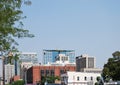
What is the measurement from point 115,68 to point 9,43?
8873cm

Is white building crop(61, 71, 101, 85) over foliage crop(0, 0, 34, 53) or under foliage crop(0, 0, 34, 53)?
under

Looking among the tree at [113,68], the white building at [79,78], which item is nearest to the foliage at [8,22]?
the tree at [113,68]

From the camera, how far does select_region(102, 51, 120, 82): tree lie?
4136 inches

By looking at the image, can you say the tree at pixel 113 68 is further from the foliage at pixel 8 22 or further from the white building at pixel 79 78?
the foliage at pixel 8 22

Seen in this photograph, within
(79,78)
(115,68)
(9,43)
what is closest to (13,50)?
(9,43)

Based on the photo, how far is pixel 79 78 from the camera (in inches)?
5935

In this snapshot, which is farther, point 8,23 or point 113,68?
point 113,68

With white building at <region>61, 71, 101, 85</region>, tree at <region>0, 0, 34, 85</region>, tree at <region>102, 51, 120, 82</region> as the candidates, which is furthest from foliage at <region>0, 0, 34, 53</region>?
white building at <region>61, 71, 101, 85</region>

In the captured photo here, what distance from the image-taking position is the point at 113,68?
107250mm

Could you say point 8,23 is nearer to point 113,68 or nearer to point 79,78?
point 113,68

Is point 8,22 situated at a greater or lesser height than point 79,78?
greater

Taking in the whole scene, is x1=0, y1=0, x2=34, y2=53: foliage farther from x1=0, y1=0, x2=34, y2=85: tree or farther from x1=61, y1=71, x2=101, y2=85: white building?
x1=61, y1=71, x2=101, y2=85: white building

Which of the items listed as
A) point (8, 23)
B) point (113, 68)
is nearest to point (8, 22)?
point (8, 23)

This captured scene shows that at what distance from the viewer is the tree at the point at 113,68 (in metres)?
105
